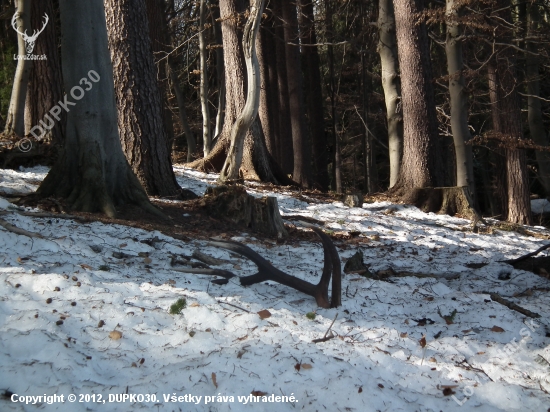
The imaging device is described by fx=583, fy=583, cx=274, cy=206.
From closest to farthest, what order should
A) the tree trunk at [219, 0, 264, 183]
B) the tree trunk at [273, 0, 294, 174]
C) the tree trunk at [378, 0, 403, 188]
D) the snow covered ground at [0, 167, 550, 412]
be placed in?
1. the snow covered ground at [0, 167, 550, 412]
2. the tree trunk at [219, 0, 264, 183]
3. the tree trunk at [378, 0, 403, 188]
4. the tree trunk at [273, 0, 294, 174]

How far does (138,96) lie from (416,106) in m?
5.87

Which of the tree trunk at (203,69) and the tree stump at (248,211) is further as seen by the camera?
the tree trunk at (203,69)

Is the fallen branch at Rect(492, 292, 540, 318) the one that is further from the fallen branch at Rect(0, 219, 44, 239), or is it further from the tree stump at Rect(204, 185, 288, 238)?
the fallen branch at Rect(0, 219, 44, 239)

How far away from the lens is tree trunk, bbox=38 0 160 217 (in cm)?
710

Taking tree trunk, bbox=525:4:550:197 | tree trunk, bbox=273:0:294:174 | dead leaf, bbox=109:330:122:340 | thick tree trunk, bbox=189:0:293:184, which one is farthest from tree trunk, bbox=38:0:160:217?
tree trunk, bbox=525:4:550:197

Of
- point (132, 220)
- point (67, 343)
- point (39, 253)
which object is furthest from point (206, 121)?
point (67, 343)

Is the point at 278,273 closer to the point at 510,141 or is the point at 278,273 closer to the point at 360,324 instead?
the point at 360,324

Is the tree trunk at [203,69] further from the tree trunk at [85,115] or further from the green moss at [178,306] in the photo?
the green moss at [178,306]

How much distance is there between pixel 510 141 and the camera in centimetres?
1164

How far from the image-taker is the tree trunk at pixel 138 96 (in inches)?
352

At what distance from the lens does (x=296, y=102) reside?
17.3 metres

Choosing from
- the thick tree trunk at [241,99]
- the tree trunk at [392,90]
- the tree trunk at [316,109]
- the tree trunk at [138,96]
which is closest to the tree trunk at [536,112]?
the tree trunk at [392,90]

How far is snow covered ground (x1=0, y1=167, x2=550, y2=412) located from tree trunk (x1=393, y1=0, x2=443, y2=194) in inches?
227

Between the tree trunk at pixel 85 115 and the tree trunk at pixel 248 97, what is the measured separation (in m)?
3.18
